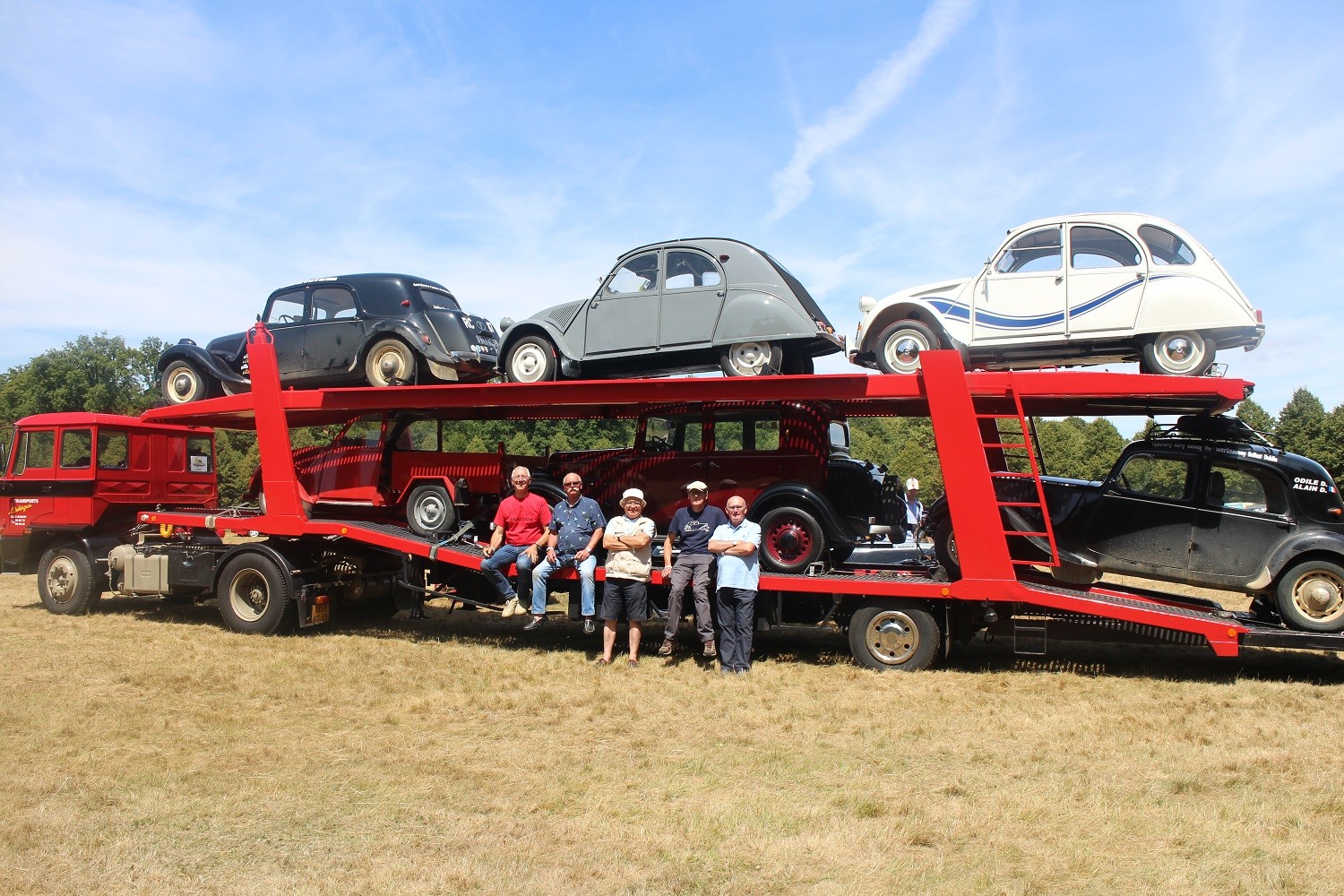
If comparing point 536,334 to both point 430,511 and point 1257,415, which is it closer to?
point 430,511

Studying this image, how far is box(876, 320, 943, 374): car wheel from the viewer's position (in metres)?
8.53

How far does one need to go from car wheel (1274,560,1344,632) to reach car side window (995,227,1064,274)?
3140 millimetres

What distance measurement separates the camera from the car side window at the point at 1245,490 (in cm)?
796

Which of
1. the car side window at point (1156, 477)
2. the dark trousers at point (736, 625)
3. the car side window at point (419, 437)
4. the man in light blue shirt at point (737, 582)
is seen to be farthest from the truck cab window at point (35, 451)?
the car side window at point (1156, 477)

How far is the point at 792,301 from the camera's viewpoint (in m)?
8.94

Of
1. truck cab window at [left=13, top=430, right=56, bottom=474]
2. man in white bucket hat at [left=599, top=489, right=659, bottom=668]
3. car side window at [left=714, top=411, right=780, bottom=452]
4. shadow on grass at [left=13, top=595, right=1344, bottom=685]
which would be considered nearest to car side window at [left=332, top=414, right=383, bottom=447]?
shadow on grass at [left=13, top=595, right=1344, bottom=685]

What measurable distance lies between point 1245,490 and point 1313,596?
96cm

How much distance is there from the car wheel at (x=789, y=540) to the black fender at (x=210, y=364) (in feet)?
21.1

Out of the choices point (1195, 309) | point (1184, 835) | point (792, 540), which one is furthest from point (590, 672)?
point (1195, 309)

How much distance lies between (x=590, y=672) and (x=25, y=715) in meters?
4.14

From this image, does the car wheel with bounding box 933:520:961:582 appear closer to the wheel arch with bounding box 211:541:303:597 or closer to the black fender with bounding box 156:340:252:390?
the wheel arch with bounding box 211:541:303:597

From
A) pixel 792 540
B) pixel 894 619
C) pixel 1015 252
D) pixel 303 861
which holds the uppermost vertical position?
pixel 1015 252

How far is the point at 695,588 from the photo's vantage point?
8664mm

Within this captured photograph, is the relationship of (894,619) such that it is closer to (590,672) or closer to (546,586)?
(590,672)
